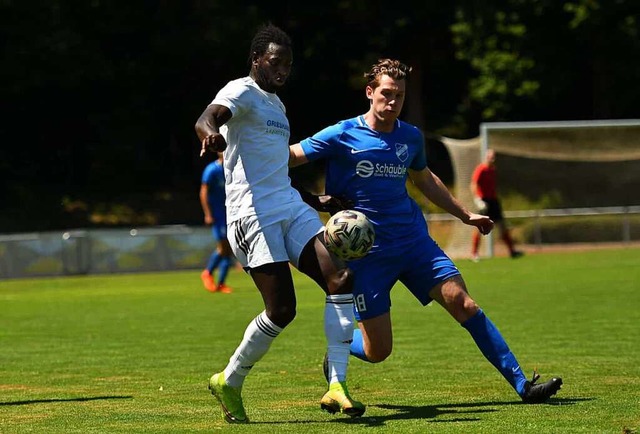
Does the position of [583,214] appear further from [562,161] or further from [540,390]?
[540,390]

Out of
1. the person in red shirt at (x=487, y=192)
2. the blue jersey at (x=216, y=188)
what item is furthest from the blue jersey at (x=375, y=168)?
the person in red shirt at (x=487, y=192)

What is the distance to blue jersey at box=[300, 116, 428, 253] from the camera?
838cm

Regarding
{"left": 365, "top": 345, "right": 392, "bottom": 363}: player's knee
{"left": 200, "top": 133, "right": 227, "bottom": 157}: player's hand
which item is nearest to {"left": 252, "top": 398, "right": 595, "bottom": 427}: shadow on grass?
{"left": 365, "top": 345, "right": 392, "bottom": 363}: player's knee

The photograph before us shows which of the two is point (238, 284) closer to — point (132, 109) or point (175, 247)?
point (175, 247)

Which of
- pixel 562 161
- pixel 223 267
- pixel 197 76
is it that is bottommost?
pixel 197 76


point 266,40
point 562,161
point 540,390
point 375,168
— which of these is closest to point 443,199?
point 375,168

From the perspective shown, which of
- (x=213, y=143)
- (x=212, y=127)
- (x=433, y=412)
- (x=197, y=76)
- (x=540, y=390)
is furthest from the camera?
(x=197, y=76)

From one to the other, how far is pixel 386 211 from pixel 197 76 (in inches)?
1520

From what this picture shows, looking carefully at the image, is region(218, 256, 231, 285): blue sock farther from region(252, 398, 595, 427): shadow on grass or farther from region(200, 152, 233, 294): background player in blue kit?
region(252, 398, 595, 427): shadow on grass

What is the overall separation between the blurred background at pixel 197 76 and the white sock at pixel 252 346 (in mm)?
33649

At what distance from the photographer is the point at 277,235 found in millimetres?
7449

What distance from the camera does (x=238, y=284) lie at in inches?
873

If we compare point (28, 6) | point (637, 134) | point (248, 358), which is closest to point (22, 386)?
point (248, 358)

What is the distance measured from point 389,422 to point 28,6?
36040 millimetres
